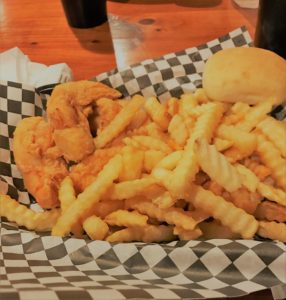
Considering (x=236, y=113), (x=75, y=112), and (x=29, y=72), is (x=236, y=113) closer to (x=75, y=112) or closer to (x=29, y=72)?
(x=75, y=112)

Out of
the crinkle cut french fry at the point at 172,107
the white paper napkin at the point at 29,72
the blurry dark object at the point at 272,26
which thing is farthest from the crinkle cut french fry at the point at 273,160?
the white paper napkin at the point at 29,72

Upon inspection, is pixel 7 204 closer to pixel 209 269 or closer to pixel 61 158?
pixel 61 158

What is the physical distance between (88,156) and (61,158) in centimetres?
8

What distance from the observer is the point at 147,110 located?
111 cm

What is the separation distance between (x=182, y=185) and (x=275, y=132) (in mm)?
251

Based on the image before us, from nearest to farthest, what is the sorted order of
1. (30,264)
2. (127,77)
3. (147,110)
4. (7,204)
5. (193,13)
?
(30,264) → (7,204) → (147,110) → (127,77) → (193,13)

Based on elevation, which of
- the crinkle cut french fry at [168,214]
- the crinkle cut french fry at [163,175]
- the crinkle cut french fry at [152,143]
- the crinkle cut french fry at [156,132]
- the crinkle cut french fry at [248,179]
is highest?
the crinkle cut french fry at [163,175]

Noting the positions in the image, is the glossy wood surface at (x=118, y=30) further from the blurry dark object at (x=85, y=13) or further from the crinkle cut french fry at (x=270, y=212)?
the crinkle cut french fry at (x=270, y=212)

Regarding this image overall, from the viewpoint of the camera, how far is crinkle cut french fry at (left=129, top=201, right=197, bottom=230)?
→ 87 centimetres

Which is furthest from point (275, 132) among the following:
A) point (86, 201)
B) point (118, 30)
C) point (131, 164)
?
point (118, 30)

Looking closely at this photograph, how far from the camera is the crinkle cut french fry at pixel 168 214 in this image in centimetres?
87

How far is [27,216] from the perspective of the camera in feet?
3.21

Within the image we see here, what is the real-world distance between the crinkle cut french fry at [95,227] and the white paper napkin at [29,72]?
53cm

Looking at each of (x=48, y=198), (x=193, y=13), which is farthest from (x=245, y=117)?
(x=193, y=13)
